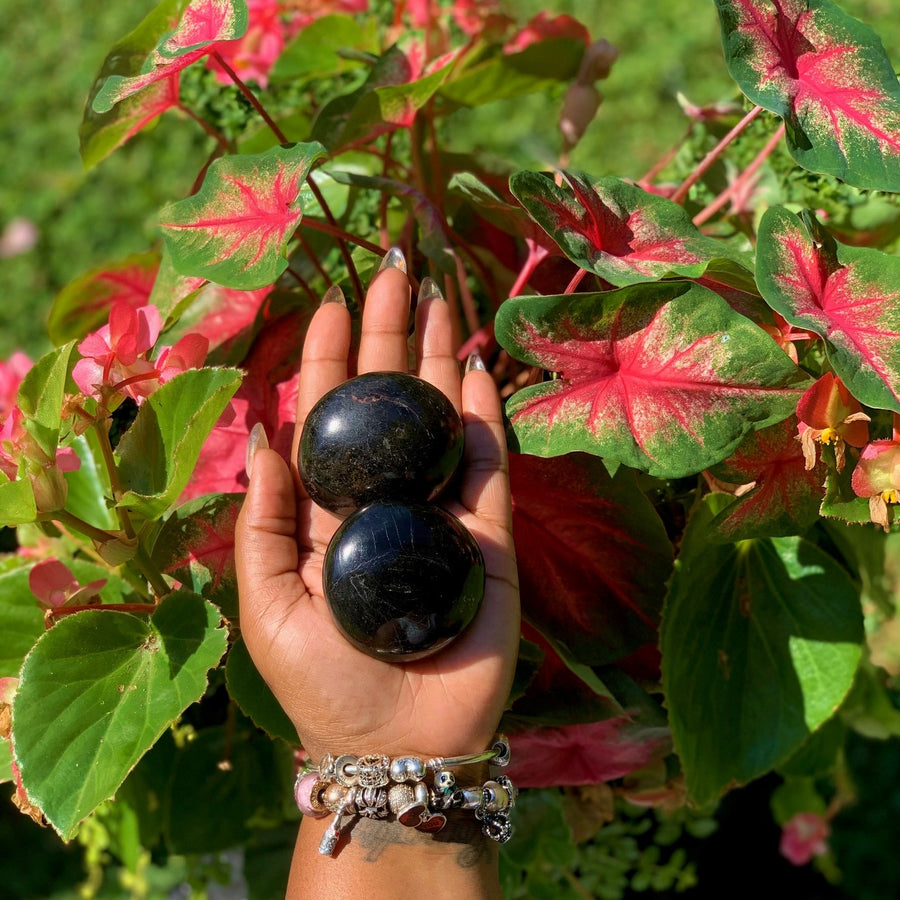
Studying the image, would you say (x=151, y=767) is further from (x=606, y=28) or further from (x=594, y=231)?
(x=606, y=28)

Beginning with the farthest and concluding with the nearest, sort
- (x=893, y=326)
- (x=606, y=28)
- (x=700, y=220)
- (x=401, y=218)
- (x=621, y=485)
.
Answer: (x=606, y=28) < (x=401, y=218) < (x=700, y=220) < (x=621, y=485) < (x=893, y=326)

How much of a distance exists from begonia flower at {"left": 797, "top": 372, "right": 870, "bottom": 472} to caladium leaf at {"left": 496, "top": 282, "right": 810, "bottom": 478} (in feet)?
0.05

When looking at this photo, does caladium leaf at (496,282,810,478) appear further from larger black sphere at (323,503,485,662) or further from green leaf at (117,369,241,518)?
green leaf at (117,369,241,518)

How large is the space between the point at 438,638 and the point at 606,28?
2.30 m

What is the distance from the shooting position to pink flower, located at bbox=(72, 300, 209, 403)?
719 millimetres

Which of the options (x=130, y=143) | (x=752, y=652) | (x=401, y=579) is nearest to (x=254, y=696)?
(x=401, y=579)

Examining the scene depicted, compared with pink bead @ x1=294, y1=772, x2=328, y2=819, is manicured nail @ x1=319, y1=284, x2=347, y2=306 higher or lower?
higher

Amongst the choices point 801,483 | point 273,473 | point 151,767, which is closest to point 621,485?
point 801,483

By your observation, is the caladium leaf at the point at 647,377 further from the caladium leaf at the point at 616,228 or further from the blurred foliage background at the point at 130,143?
the blurred foliage background at the point at 130,143

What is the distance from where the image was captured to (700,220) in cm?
95

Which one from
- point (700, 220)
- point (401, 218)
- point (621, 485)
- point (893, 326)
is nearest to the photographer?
point (893, 326)

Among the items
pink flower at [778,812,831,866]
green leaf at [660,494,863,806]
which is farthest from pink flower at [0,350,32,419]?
pink flower at [778,812,831,866]

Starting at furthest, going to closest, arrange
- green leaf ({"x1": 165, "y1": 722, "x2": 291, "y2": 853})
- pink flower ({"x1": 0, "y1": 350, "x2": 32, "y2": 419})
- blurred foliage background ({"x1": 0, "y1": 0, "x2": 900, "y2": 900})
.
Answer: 1. blurred foliage background ({"x1": 0, "y1": 0, "x2": 900, "y2": 900})
2. green leaf ({"x1": 165, "y1": 722, "x2": 291, "y2": 853})
3. pink flower ({"x1": 0, "y1": 350, "x2": 32, "y2": 419})

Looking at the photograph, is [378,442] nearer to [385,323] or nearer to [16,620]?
[385,323]
